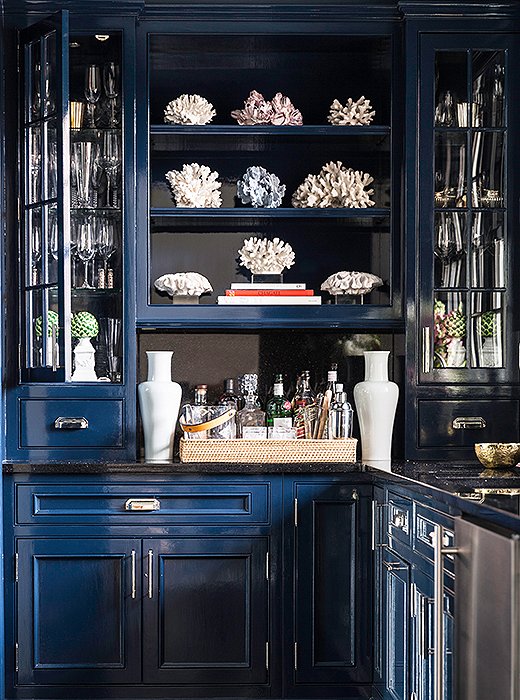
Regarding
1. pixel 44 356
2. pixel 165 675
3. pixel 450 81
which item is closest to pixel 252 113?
pixel 450 81

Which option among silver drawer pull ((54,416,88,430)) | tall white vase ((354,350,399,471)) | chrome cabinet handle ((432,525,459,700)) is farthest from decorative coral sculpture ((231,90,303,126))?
chrome cabinet handle ((432,525,459,700))

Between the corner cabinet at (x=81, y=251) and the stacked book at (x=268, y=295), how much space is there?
1.34 feet

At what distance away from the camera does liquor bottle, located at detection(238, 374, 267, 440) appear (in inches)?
157

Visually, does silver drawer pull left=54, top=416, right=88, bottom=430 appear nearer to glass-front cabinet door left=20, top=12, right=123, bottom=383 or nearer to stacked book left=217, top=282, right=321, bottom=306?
glass-front cabinet door left=20, top=12, right=123, bottom=383

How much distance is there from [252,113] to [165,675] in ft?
7.14

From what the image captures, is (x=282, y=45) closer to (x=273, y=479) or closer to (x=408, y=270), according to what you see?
(x=408, y=270)

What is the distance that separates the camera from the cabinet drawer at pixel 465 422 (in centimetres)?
403

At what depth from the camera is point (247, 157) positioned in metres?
4.38

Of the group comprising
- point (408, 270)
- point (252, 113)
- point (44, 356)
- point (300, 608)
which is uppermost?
point (252, 113)

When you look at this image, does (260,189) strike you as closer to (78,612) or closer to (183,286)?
(183,286)

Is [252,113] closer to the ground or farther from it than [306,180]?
farther from it

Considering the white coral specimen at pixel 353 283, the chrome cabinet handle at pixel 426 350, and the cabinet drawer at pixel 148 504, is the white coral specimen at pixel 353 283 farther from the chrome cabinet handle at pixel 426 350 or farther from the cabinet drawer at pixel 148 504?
the cabinet drawer at pixel 148 504

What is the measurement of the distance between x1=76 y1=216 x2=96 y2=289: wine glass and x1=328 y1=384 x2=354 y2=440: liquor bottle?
1.06 metres

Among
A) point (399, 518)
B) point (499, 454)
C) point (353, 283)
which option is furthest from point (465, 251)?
point (399, 518)
